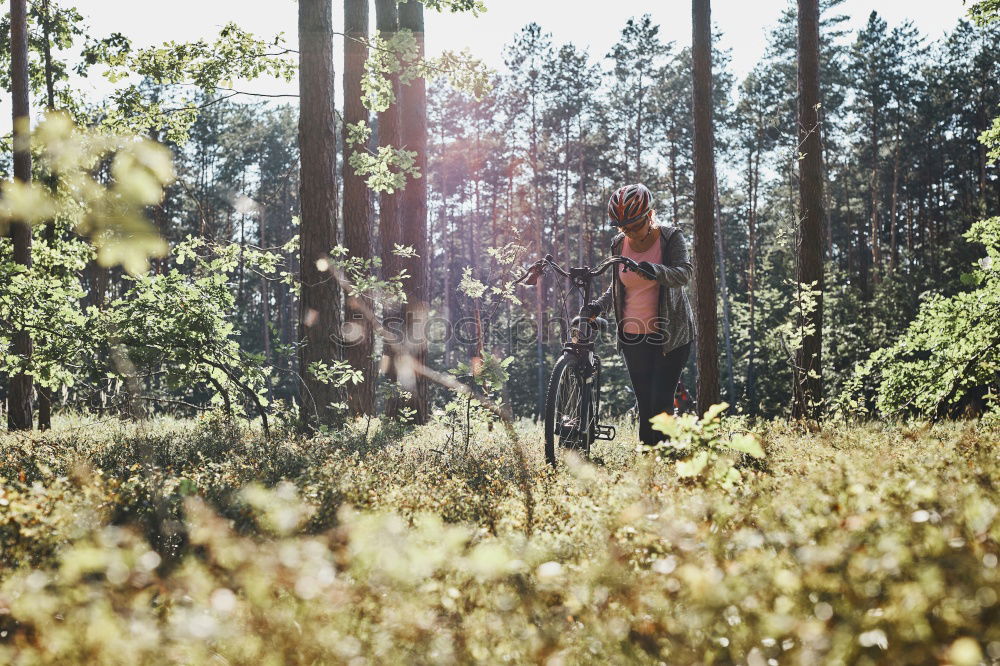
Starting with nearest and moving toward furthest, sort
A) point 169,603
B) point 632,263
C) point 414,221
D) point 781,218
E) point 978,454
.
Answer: point 169,603
point 978,454
point 632,263
point 414,221
point 781,218

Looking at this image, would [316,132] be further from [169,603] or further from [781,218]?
[781,218]

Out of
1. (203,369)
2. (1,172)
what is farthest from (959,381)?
(1,172)

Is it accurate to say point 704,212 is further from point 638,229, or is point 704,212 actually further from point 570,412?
point 570,412

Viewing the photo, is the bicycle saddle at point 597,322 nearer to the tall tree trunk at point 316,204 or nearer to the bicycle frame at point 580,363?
the bicycle frame at point 580,363

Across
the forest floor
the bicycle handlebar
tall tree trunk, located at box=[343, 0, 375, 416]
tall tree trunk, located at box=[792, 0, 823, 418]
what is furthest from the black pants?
tall tree trunk, located at box=[343, 0, 375, 416]

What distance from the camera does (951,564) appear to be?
262 centimetres

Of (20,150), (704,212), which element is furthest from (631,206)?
(20,150)

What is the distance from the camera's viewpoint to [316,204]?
8.45m

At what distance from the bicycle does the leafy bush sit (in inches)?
137

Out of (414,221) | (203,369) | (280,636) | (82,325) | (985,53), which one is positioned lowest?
(280,636)

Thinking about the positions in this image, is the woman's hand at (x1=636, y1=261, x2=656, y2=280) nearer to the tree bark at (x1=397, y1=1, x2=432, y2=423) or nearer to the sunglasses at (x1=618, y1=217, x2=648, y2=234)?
the sunglasses at (x1=618, y1=217, x2=648, y2=234)

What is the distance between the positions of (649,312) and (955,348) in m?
3.46

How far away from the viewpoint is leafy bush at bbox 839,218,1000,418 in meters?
6.83

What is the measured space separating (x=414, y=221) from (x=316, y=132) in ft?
11.6
